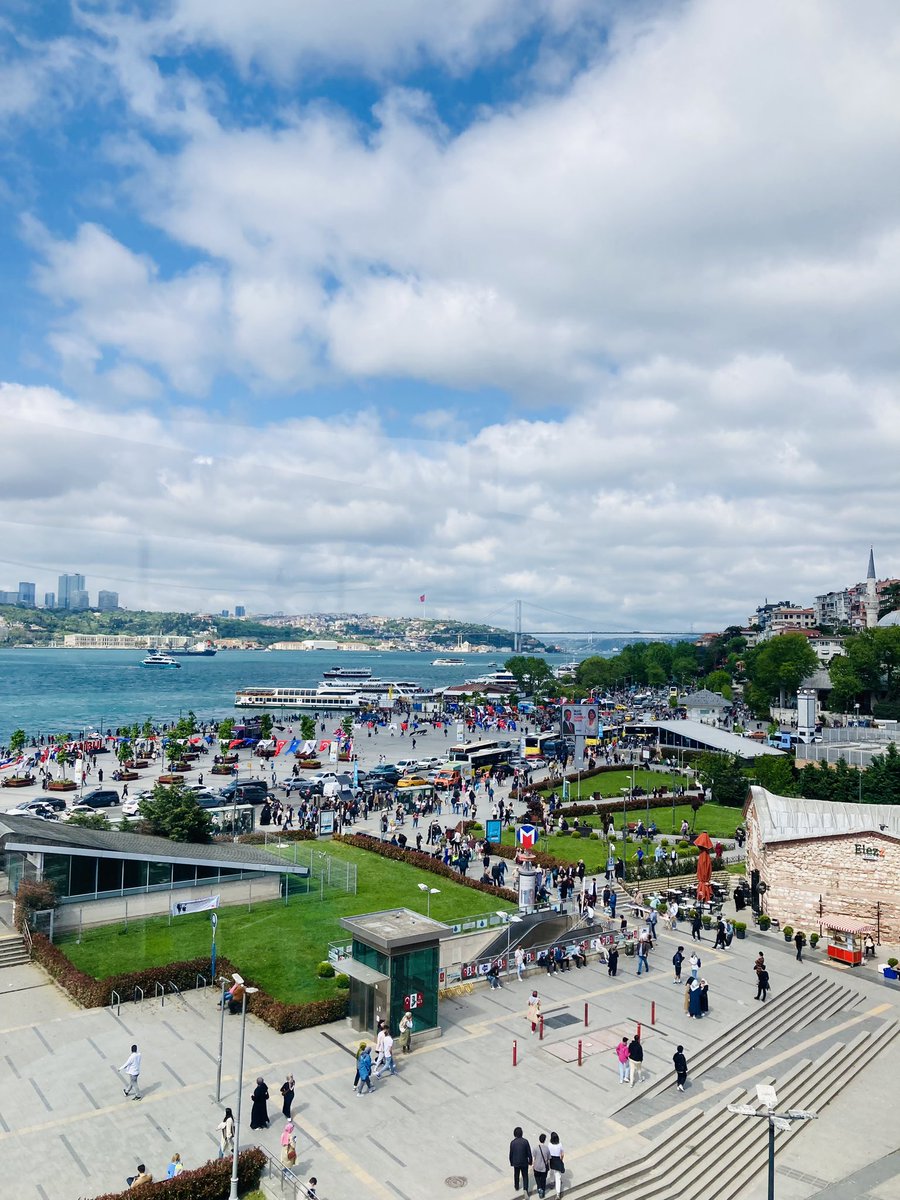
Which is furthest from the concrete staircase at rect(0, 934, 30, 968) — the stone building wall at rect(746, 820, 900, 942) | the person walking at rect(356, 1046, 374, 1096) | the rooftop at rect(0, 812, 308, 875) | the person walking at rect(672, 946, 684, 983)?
the stone building wall at rect(746, 820, 900, 942)

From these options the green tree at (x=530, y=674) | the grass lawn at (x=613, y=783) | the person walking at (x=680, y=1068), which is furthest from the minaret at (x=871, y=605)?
the person walking at (x=680, y=1068)

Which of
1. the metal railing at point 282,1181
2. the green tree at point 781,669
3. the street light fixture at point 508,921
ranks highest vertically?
the green tree at point 781,669

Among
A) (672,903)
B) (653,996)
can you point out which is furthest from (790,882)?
(653,996)

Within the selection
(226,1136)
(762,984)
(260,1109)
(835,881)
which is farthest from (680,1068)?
(835,881)

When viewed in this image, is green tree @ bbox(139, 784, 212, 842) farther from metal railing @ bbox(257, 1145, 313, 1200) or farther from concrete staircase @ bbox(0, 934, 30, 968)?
metal railing @ bbox(257, 1145, 313, 1200)

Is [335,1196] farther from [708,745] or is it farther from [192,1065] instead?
[708,745]

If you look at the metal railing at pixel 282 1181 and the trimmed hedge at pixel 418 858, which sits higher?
the trimmed hedge at pixel 418 858

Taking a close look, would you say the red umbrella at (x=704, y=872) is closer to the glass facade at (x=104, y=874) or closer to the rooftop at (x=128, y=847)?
the rooftop at (x=128, y=847)
